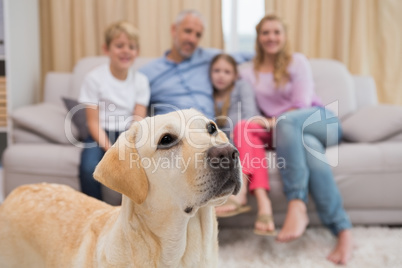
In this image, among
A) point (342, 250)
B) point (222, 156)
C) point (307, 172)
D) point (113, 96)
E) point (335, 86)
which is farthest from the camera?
point (335, 86)

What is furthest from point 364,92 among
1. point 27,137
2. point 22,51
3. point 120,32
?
point 22,51

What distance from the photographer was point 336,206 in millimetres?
1858

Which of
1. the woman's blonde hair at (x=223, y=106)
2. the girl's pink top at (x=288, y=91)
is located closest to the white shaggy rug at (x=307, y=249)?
the woman's blonde hair at (x=223, y=106)

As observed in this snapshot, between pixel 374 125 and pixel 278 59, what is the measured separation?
76 cm

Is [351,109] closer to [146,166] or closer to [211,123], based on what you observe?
[211,123]

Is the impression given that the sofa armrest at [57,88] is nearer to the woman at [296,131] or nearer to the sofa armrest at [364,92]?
the woman at [296,131]

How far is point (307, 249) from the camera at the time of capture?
6.09 ft

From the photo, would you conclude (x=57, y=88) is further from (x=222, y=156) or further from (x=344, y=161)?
(x=222, y=156)

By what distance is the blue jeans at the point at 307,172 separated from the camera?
1.84m

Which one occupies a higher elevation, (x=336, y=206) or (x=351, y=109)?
(x=351, y=109)

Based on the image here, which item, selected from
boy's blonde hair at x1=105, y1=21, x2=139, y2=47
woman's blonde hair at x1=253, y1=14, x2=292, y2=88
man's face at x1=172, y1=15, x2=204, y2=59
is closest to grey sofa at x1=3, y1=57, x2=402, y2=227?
woman's blonde hair at x1=253, y1=14, x2=292, y2=88

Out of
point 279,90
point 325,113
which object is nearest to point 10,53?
point 279,90

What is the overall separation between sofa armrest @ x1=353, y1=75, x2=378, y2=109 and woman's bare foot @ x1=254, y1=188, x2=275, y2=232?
1.45 meters

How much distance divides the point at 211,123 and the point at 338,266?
116 cm
